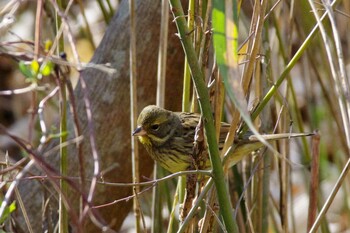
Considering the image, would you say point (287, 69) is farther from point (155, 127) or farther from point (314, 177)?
point (155, 127)

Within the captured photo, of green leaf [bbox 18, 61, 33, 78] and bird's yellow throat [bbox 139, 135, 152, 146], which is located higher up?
green leaf [bbox 18, 61, 33, 78]

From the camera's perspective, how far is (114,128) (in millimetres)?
3002

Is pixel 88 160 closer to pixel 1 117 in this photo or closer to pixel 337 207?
pixel 337 207

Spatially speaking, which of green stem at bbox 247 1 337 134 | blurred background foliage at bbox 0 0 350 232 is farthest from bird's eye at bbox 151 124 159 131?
green stem at bbox 247 1 337 134

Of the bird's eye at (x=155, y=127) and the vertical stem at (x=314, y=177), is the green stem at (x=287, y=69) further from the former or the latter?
the bird's eye at (x=155, y=127)

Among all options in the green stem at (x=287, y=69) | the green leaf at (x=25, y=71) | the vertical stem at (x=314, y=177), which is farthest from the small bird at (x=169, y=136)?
the green leaf at (x=25, y=71)

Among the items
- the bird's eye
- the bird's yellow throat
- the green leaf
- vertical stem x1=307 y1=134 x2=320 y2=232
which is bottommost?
vertical stem x1=307 y1=134 x2=320 y2=232

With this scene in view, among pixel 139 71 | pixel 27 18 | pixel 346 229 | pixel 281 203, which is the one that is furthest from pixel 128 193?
pixel 27 18

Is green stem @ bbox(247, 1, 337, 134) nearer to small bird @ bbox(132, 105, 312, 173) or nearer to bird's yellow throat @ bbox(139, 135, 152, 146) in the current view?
small bird @ bbox(132, 105, 312, 173)

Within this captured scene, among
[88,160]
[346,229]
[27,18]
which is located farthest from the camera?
[27,18]

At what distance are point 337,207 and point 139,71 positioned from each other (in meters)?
2.08

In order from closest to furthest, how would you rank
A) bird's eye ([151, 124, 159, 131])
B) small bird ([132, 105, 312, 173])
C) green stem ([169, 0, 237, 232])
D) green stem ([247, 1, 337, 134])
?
green stem ([169, 0, 237, 232]), green stem ([247, 1, 337, 134]), small bird ([132, 105, 312, 173]), bird's eye ([151, 124, 159, 131])

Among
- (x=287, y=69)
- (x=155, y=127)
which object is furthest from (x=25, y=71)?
(x=155, y=127)

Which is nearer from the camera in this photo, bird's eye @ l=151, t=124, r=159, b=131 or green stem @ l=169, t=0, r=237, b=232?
green stem @ l=169, t=0, r=237, b=232
